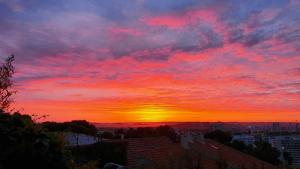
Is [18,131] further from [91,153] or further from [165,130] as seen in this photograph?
[165,130]

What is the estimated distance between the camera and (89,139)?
4906 cm

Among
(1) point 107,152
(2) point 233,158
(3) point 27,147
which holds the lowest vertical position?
(2) point 233,158

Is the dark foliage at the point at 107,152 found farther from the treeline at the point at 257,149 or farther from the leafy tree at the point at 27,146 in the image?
the leafy tree at the point at 27,146

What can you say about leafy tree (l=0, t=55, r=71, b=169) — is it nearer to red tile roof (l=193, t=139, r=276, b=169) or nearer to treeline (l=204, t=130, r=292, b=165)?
red tile roof (l=193, t=139, r=276, b=169)

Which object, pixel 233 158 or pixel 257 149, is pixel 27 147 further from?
pixel 257 149

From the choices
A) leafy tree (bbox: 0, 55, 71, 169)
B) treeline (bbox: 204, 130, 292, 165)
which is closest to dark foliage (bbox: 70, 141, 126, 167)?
treeline (bbox: 204, 130, 292, 165)

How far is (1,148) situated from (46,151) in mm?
550

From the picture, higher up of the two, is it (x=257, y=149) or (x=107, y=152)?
(x=107, y=152)

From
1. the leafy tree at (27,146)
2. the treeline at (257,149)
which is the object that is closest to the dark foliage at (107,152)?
the treeline at (257,149)

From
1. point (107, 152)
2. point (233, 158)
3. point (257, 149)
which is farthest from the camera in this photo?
point (257, 149)

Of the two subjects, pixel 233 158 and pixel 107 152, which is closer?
pixel 233 158

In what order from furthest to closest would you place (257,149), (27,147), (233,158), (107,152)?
(257,149) → (107,152) → (233,158) → (27,147)

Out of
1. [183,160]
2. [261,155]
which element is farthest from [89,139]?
[183,160]

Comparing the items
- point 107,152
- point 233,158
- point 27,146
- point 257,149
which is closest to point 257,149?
point 257,149
